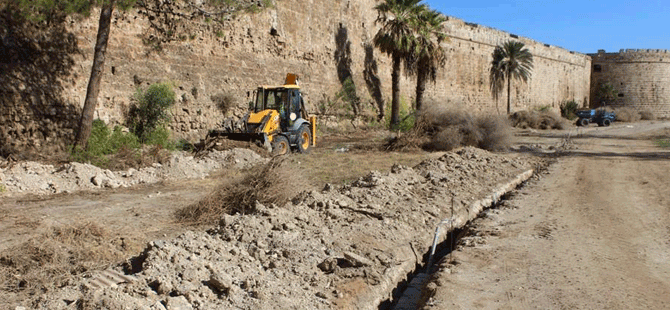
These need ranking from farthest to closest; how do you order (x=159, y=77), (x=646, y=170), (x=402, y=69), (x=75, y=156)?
(x=402, y=69)
(x=159, y=77)
(x=646, y=170)
(x=75, y=156)

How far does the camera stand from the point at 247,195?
343 inches

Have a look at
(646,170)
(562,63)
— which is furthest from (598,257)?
(562,63)

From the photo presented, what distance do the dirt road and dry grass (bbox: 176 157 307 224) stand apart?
9.40 ft

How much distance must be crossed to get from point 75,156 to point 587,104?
54.1m

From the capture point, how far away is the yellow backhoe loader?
617 inches

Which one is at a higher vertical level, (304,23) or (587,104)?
(304,23)

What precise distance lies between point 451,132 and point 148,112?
30.3ft

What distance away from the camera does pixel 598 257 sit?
6512mm

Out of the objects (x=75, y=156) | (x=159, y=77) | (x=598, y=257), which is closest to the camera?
(x=598, y=257)

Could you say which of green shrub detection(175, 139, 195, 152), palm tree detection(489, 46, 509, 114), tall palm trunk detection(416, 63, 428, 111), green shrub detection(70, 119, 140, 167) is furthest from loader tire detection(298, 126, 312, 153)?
palm tree detection(489, 46, 509, 114)

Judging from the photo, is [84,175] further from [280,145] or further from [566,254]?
[566,254]

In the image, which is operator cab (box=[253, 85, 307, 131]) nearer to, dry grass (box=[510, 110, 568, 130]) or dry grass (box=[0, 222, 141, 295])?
dry grass (box=[0, 222, 141, 295])

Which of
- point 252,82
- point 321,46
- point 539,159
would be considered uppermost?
point 321,46

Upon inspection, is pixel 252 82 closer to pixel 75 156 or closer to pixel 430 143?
pixel 430 143
